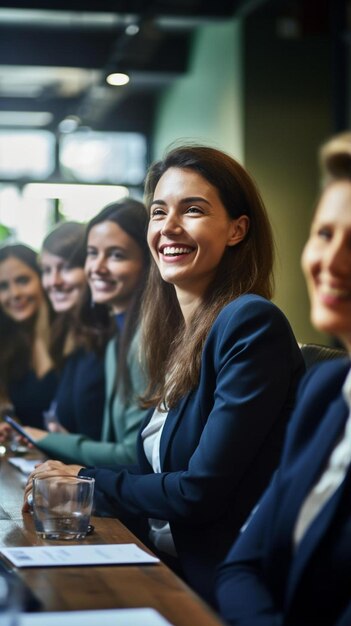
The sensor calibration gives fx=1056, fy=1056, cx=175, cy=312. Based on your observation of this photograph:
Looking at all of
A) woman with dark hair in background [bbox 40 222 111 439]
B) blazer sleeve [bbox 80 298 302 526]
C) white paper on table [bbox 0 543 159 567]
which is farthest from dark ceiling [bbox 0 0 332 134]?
white paper on table [bbox 0 543 159 567]

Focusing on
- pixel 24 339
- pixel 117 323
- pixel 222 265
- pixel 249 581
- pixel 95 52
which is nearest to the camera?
pixel 249 581

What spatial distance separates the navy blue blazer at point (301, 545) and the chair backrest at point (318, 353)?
57 cm

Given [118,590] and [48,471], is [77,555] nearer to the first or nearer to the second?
[118,590]

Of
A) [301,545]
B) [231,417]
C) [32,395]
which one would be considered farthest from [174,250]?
[32,395]

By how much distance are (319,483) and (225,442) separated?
1.85ft

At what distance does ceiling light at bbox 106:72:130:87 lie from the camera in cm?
775

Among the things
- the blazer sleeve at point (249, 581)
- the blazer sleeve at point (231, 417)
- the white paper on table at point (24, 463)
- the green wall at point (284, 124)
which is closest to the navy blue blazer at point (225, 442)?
the blazer sleeve at point (231, 417)

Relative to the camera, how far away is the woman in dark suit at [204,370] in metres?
2.21

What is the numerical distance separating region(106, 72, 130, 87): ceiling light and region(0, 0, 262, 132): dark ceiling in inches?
2.1

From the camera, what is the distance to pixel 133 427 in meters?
3.34

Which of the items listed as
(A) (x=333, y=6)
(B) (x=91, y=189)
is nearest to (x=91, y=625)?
(A) (x=333, y=6)

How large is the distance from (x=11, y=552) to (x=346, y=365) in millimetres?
708

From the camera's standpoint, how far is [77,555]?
6.31 feet

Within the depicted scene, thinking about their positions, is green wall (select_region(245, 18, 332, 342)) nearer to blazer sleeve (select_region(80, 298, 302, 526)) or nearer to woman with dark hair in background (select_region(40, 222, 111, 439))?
woman with dark hair in background (select_region(40, 222, 111, 439))
